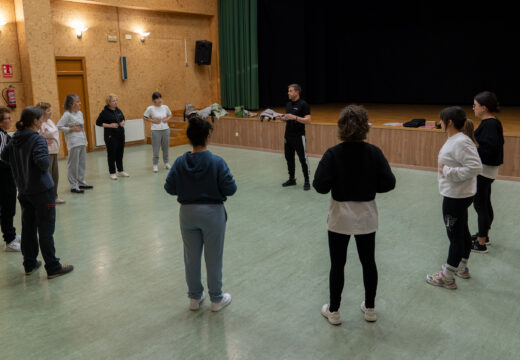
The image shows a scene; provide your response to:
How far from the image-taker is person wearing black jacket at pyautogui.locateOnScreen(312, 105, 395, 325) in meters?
2.64

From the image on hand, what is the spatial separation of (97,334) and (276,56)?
1150 cm

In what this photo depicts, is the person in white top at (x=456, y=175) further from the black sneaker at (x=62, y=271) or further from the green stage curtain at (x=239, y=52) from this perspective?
the green stage curtain at (x=239, y=52)

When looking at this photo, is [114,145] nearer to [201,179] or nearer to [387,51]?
[201,179]

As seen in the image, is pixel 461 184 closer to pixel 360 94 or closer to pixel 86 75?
pixel 86 75

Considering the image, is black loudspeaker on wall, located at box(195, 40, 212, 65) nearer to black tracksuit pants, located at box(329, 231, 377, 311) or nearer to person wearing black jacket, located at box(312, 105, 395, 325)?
person wearing black jacket, located at box(312, 105, 395, 325)

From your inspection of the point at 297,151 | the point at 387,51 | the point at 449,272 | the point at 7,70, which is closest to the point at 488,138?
the point at 449,272

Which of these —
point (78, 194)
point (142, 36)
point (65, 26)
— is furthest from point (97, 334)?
point (142, 36)

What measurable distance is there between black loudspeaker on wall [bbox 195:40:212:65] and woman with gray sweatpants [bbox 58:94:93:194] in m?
5.70

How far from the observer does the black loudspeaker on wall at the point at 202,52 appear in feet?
37.8

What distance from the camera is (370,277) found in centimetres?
289

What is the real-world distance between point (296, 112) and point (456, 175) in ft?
11.1

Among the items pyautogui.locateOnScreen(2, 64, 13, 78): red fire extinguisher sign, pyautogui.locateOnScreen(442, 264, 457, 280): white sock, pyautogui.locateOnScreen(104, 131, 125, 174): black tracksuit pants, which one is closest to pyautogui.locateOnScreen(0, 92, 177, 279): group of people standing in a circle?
pyautogui.locateOnScreen(104, 131, 125, 174): black tracksuit pants

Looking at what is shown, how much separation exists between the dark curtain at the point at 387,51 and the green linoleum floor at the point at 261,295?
8.88 metres

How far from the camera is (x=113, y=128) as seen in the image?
709 centimetres
